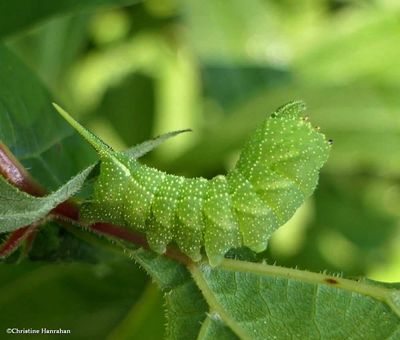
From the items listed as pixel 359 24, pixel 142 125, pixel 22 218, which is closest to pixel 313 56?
pixel 359 24

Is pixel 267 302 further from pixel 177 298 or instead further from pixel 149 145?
pixel 149 145

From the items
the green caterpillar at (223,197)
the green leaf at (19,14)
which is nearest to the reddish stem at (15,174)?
the green caterpillar at (223,197)

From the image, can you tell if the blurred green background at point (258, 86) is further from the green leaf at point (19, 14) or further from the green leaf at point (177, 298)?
the green leaf at point (177, 298)

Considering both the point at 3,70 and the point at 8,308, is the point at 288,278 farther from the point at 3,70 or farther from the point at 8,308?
the point at 8,308

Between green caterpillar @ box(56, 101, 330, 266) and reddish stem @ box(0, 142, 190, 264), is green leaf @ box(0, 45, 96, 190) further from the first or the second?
green caterpillar @ box(56, 101, 330, 266)

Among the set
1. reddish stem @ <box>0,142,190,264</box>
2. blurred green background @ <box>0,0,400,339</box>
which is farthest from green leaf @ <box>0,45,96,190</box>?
blurred green background @ <box>0,0,400,339</box>

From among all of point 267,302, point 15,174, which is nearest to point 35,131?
point 15,174
